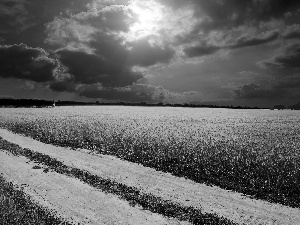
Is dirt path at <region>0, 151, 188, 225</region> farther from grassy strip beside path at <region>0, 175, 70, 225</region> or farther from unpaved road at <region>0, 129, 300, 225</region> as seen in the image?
grassy strip beside path at <region>0, 175, 70, 225</region>

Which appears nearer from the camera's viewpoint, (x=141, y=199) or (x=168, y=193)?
(x=141, y=199)

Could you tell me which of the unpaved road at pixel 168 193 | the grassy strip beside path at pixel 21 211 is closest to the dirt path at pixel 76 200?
the unpaved road at pixel 168 193

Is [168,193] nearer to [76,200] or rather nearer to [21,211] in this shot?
[76,200]

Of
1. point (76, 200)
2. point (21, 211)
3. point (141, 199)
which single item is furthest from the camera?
point (141, 199)

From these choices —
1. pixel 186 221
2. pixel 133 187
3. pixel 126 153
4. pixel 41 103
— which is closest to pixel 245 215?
pixel 186 221

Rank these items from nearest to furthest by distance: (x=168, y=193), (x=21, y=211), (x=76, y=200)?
(x=21, y=211), (x=76, y=200), (x=168, y=193)

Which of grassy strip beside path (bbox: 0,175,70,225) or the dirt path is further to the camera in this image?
the dirt path

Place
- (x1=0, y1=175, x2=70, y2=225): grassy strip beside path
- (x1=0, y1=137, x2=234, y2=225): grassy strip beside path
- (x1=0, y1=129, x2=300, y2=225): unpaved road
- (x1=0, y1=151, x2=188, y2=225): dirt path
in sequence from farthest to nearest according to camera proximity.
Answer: (x1=0, y1=129, x2=300, y2=225): unpaved road, (x1=0, y1=137, x2=234, y2=225): grassy strip beside path, (x1=0, y1=151, x2=188, y2=225): dirt path, (x1=0, y1=175, x2=70, y2=225): grassy strip beside path

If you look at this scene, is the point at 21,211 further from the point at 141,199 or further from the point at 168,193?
the point at 168,193

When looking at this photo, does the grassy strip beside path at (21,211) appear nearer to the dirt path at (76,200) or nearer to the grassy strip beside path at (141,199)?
the dirt path at (76,200)

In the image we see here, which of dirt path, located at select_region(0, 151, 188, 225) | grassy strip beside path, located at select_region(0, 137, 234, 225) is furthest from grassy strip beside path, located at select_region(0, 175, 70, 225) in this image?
grassy strip beside path, located at select_region(0, 137, 234, 225)

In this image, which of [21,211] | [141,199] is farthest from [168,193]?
[21,211]

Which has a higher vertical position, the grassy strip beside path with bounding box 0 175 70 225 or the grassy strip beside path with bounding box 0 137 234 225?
the grassy strip beside path with bounding box 0 137 234 225

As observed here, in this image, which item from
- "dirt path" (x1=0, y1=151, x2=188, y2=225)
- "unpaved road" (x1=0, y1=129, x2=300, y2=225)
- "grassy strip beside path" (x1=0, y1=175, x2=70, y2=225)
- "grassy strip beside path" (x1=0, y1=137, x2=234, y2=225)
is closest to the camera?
"grassy strip beside path" (x1=0, y1=175, x2=70, y2=225)
